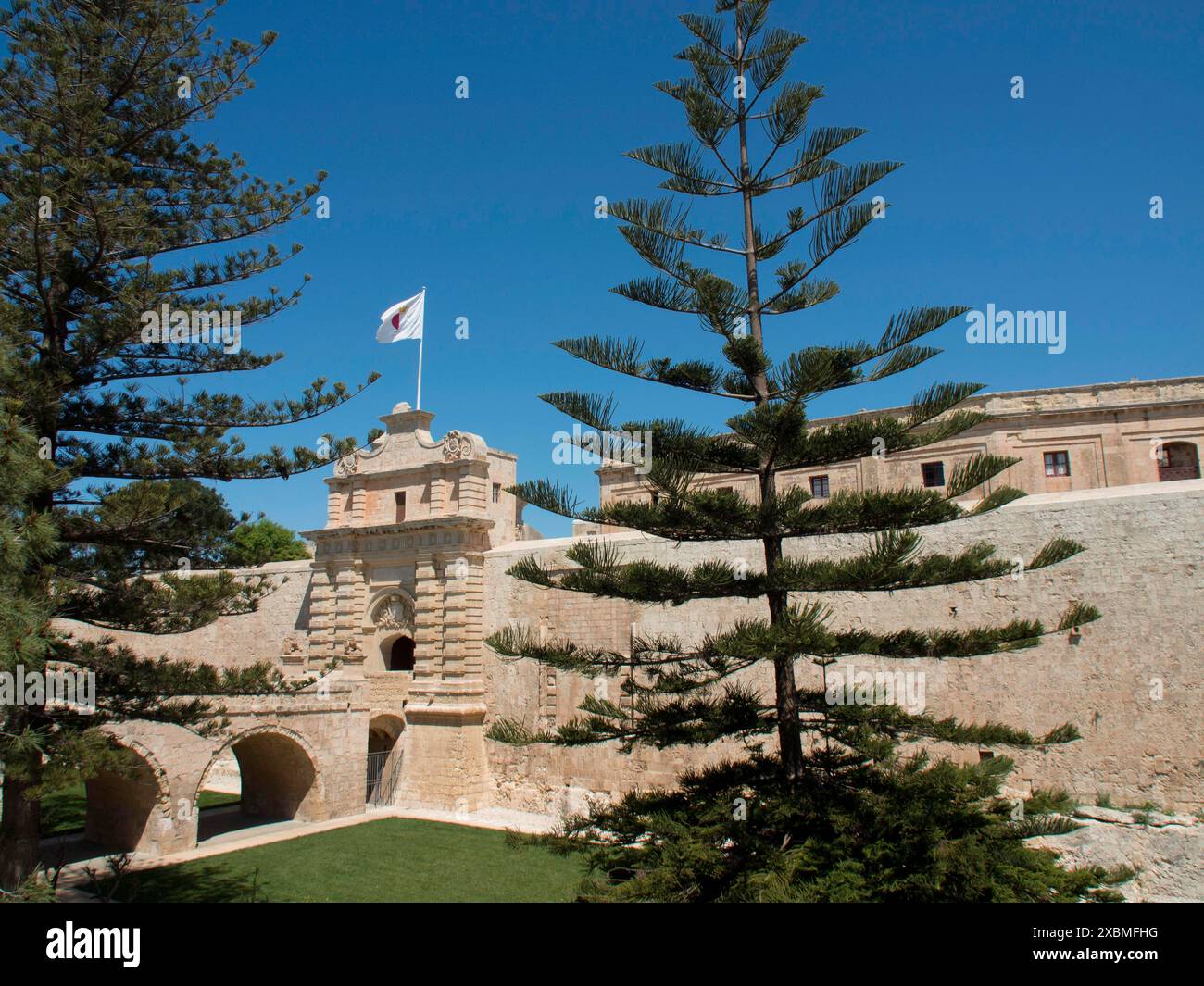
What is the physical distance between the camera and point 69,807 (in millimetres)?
16734

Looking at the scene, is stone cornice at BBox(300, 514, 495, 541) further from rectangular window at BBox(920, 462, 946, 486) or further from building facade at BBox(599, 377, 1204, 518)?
rectangular window at BBox(920, 462, 946, 486)

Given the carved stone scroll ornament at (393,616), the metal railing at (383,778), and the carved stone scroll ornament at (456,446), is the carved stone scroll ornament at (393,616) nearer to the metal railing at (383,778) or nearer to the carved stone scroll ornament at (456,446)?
the metal railing at (383,778)

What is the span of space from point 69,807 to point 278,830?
18.4 feet

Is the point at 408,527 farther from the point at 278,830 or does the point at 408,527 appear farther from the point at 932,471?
the point at 932,471

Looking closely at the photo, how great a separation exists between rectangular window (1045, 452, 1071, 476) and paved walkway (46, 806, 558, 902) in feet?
40.1

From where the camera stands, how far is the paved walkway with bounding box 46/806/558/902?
11727 millimetres

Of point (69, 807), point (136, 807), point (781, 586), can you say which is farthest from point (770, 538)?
point (69, 807)

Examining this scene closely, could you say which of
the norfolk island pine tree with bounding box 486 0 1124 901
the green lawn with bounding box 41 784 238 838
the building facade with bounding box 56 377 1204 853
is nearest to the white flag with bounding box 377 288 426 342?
the building facade with bounding box 56 377 1204 853

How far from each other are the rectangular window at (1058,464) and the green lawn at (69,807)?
18328mm

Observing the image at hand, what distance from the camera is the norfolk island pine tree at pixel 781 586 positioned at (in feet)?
15.1

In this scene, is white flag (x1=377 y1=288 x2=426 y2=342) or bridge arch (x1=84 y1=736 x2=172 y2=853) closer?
bridge arch (x1=84 y1=736 x2=172 y2=853)

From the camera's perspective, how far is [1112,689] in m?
9.99
